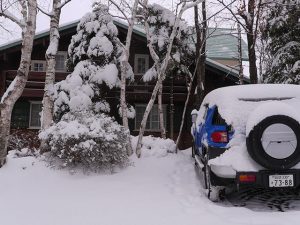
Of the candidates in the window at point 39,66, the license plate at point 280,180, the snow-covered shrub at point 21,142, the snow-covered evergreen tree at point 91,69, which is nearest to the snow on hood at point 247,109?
the license plate at point 280,180

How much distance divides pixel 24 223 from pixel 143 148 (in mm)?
5785

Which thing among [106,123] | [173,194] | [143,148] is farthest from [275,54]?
[173,194]

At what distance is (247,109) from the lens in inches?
224

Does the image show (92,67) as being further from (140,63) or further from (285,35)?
(285,35)

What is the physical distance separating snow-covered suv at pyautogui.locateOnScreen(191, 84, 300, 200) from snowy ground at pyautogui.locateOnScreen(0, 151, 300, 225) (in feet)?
1.68

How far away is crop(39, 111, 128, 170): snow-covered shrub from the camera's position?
7527 millimetres

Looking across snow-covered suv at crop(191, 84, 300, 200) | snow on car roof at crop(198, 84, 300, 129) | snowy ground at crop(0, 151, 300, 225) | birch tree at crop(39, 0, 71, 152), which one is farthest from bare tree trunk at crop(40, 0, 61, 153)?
snow on car roof at crop(198, 84, 300, 129)

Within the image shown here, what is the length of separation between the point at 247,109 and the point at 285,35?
11400mm

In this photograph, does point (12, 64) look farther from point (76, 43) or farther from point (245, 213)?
point (245, 213)

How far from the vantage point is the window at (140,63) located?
19.9m

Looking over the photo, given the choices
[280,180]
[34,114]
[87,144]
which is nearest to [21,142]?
[87,144]

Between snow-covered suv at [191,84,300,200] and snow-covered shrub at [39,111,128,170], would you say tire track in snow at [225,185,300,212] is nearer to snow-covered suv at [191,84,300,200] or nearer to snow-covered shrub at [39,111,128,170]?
snow-covered suv at [191,84,300,200]

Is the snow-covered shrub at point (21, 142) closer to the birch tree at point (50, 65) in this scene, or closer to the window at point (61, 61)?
the birch tree at point (50, 65)

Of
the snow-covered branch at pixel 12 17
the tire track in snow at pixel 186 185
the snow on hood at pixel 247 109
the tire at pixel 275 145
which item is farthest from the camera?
the snow-covered branch at pixel 12 17
